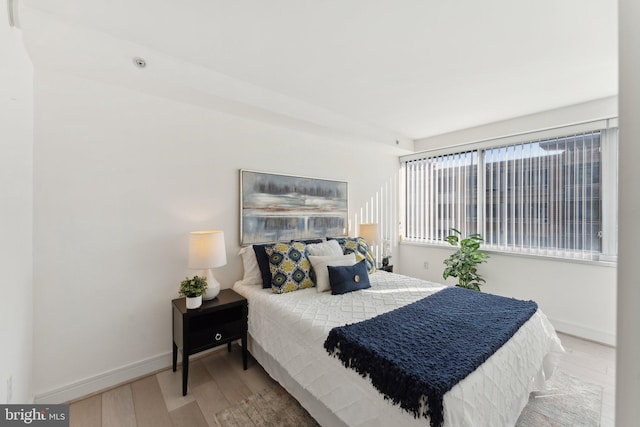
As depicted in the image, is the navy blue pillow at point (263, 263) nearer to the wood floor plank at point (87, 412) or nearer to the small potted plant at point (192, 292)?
the small potted plant at point (192, 292)

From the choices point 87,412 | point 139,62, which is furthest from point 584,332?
point 139,62

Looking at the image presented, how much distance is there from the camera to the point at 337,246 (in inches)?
122

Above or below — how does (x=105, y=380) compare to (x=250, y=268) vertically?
below

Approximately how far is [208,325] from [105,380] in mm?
828

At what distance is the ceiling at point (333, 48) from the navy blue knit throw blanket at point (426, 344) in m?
1.93

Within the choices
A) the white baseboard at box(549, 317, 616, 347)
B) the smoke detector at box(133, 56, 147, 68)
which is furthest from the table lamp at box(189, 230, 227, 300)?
the white baseboard at box(549, 317, 616, 347)

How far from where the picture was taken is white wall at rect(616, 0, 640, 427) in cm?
48

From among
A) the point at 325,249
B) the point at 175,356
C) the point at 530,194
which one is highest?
the point at 530,194

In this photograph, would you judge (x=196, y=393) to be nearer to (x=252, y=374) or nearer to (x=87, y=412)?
(x=252, y=374)

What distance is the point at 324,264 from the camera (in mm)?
2674

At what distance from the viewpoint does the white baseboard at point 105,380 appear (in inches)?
76.1

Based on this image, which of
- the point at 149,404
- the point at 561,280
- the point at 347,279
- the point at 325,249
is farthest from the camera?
the point at 561,280

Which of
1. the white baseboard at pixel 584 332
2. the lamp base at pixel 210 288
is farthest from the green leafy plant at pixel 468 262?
the lamp base at pixel 210 288

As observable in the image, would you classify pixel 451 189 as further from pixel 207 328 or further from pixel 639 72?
pixel 639 72
